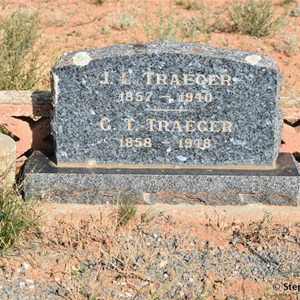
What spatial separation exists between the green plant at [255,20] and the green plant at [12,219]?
497 cm

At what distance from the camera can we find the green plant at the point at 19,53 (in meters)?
6.81

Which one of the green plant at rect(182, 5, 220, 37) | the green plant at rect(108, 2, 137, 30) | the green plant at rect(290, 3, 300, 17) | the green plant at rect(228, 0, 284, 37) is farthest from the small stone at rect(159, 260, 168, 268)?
the green plant at rect(290, 3, 300, 17)

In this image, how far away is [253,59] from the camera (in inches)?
205

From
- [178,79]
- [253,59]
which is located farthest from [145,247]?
[253,59]

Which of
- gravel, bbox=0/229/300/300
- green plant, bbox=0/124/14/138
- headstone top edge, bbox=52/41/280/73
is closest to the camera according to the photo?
gravel, bbox=0/229/300/300

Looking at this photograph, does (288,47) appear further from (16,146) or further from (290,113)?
(16,146)

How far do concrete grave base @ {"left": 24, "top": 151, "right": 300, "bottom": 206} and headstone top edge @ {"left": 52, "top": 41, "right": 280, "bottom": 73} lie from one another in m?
0.79

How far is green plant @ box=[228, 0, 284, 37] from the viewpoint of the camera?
8906mm

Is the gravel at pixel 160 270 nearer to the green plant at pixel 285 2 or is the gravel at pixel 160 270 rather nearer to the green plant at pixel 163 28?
the green plant at pixel 163 28

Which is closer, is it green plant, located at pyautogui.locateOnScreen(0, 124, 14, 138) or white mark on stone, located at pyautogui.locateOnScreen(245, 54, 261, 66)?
white mark on stone, located at pyautogui.locateOnScreen(245, 54, 261, 66)

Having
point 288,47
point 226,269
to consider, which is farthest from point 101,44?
point 226,269

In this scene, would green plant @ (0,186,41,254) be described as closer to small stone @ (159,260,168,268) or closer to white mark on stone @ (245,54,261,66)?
small stone @ (159,260,168,268)

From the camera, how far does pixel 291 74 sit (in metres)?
7.88

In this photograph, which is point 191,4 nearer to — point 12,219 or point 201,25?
point 201,25
